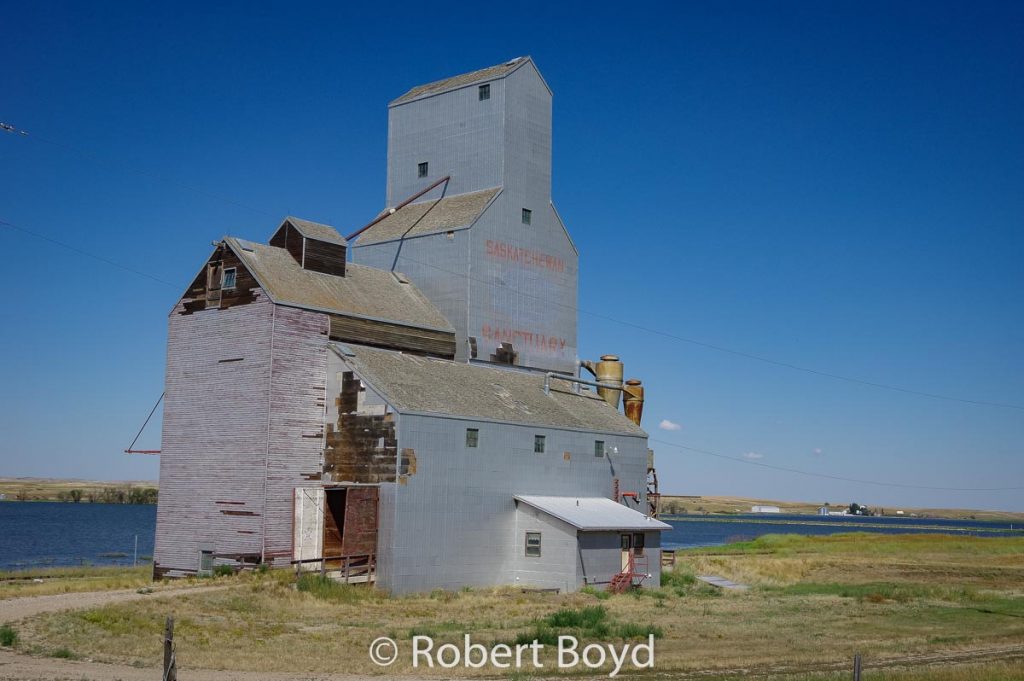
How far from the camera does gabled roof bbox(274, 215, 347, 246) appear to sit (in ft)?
155

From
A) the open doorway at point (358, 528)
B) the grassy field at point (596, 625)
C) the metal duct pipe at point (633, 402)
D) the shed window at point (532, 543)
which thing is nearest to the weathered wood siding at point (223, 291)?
the open doorway at point (358, 528)

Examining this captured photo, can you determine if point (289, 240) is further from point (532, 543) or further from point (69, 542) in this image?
point (69, 542)

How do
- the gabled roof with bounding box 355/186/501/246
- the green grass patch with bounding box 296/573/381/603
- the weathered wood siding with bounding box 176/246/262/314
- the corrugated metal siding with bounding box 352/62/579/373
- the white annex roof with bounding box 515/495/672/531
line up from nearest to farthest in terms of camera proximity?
the green grass patch with bounding box 296/573/381/603 < the weathered wood siding with bounding box 176/246/262/314 < the white annex roof with bounding box 515/495/672/531 < the corrugated metal siding with bounding box 352/62/579/373 < the gabled roof with bounding box 355/186/501/246

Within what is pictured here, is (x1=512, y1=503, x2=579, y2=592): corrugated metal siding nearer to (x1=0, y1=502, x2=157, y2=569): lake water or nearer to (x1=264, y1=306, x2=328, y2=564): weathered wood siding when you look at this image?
(x1=264, y1=306, x2=328, y2=564): weathered wood siding

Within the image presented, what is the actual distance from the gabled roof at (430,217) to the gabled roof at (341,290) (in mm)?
3067

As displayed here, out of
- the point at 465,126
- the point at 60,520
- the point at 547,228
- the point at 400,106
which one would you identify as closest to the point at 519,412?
the point at 547,228

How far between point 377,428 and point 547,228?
1969 cm

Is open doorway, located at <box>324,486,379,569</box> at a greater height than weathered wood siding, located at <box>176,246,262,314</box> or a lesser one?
lesser

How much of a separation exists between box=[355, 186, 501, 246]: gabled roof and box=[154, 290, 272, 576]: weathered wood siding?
13139 mm

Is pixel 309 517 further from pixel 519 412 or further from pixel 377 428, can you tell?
pixel 519 412

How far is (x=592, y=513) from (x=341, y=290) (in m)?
14.9

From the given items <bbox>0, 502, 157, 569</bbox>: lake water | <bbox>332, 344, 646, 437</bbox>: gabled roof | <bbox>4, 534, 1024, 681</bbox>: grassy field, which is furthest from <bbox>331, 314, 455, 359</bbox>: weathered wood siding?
<bbox>0, 502, 157, 569</bbox>: lake water

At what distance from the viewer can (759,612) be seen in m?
38.5

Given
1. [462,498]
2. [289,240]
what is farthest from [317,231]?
[462,498]
